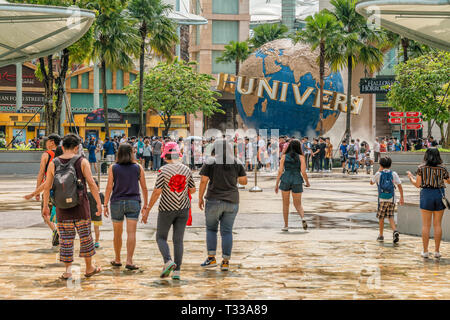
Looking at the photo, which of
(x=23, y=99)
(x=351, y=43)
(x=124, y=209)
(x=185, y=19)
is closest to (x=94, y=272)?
(x=124, y=209)

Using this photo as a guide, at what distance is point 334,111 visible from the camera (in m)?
40.8

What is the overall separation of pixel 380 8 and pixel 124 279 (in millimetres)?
9163

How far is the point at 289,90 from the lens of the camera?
130 ft

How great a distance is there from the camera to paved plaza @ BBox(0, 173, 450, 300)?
22.8ft

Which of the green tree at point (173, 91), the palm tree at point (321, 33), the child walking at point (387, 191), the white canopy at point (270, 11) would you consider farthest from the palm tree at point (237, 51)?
the child walking at point (387, 191)

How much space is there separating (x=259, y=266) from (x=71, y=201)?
2578 millimetres

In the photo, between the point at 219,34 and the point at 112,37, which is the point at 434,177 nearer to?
the point at 112,37

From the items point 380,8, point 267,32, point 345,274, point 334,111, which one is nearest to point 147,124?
point 267,32

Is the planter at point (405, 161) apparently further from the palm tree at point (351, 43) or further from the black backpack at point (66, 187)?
the black backpack at point (66, 187)

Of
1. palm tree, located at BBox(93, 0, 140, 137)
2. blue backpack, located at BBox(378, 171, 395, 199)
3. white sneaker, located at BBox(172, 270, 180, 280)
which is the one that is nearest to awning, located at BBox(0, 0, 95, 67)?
blue backpack, located at BBox(378, 171, 395, 199)

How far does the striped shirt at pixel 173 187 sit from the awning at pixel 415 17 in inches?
310

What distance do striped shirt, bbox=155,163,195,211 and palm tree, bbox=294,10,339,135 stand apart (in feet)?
102

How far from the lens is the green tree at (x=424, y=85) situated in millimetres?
31203

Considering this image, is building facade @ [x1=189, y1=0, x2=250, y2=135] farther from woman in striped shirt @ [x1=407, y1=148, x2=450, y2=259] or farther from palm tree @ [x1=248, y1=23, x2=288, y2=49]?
woman in striped shirt @ [x1=407, y1=148, x2=450, y2=259]
